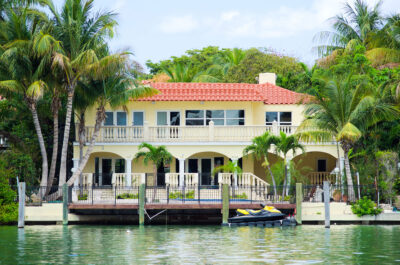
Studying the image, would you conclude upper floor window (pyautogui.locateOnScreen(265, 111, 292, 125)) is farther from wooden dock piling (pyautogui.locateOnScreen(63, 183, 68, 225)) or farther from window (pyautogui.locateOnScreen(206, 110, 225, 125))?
wooden dock piling (pyautogui.locateOnScreen(63, 183, 68, 225))

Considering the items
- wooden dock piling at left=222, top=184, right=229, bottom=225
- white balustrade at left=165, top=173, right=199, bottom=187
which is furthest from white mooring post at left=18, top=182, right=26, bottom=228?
wooden dock piling at left=222, top=184, right=229, bottom=225

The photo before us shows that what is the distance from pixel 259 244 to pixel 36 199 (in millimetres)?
14032

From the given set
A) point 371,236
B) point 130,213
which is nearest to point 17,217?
point 130,213

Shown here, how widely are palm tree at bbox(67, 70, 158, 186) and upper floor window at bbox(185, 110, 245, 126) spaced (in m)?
4.01

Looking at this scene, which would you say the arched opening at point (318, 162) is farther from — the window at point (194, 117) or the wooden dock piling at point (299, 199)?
the wooden dock piling at point (299, 199)

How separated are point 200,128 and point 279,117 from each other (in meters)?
5.17

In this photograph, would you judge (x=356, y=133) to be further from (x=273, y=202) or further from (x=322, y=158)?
(x=322, y=158)

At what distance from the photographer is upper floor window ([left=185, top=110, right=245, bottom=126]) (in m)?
45.5

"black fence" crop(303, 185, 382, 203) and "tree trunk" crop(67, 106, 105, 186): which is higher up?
"tree trunk" crop(67, 106, 105, 186)

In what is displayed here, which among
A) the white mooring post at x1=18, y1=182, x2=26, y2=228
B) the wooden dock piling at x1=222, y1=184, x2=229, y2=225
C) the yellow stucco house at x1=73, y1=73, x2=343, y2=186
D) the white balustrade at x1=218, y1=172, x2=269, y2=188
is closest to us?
the white mooring post at x1=18, y1=182, x2=26, y2=228

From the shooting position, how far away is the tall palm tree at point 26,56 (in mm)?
39062

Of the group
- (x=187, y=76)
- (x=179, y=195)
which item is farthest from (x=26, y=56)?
(x=187, y=76)

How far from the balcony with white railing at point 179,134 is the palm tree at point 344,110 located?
5173 mm

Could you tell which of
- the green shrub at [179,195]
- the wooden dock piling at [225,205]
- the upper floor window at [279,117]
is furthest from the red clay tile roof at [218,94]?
the wooden dock piling at [225,205]
